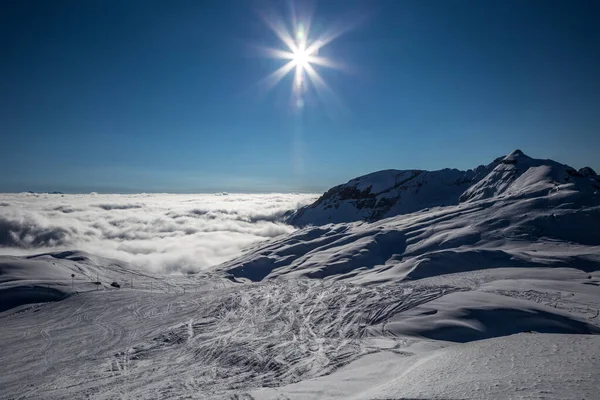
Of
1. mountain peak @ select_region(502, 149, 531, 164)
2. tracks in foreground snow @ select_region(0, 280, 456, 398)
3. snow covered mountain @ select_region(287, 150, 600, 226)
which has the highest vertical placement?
mountain peak @ select_region(502, 149, 531, 164)

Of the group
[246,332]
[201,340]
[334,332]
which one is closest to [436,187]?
[334,332]

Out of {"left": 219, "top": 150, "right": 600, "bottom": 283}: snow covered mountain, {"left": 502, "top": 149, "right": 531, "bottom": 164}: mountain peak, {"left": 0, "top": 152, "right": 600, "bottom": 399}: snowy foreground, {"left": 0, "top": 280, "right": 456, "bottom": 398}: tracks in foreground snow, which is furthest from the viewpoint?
{"left": 502, "top": 149, "right": 531, "bottom": 164}: mountain peak

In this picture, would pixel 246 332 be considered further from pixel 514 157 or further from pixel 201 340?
pixel 514 157

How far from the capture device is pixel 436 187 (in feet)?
500

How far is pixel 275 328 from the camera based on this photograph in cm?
2694

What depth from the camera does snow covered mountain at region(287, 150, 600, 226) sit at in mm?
99000

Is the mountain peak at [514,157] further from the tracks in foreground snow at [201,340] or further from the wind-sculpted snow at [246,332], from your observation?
the tracks in foreground snow at [201,340]

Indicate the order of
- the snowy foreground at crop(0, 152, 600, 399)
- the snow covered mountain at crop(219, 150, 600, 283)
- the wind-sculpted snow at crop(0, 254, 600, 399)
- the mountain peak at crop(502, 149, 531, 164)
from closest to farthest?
the snowy foreground at crop(0, 152, 600, 399) → the wind-sculpted snow at crop(0, 254, 600, 399) → the snow covered mountain at crop(219, 150, 600, 283) → the mountain peak at crop(502, 149, 531, 164)

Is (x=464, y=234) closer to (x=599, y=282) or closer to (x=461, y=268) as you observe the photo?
(x=461, y=268)

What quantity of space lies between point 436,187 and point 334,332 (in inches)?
5550

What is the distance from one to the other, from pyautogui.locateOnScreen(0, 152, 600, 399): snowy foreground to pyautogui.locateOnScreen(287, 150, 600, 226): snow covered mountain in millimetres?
Answer: 34740

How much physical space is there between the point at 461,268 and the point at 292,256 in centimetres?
5415

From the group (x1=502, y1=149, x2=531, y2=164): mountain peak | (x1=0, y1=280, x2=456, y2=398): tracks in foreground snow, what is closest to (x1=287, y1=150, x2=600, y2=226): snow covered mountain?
(x1=502, y1=149, x2=531, y2=164): mountain peak

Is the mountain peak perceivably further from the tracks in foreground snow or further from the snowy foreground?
the tracks in foreground snow
